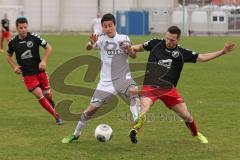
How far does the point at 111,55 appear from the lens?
1033cm

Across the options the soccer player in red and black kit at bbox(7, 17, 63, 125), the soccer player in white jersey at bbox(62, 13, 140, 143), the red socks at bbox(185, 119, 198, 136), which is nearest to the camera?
the soccer player in white jersey at bbox(62, 13, 140, 143)

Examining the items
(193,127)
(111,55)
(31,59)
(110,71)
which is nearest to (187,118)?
(193,127)

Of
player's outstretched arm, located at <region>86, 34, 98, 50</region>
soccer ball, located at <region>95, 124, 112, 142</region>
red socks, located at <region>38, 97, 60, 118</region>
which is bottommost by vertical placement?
soccer ball, located at <region>95, 124, 112, 142</region>

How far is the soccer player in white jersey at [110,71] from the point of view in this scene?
10250mm

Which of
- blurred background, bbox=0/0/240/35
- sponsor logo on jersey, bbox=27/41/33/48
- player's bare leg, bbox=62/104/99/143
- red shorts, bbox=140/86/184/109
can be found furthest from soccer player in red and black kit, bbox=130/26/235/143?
blurred background, bbox=0/0/240/35

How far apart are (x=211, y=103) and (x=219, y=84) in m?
4.44

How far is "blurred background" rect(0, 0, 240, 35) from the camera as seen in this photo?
205 feet

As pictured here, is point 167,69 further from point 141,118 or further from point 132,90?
point 141,118

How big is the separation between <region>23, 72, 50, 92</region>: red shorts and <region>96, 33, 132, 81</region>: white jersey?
98.3 inches

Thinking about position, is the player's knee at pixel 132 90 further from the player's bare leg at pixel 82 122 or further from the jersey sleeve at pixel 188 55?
the jersey sleeve at pixel 188 55

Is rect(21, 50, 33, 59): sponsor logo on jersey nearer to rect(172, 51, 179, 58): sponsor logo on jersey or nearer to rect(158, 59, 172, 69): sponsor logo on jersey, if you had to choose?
rect(158, 59, 172, 69): sponsor logo on jersey

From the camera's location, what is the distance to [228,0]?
91875 millimetres

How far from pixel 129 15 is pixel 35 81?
50588 mm

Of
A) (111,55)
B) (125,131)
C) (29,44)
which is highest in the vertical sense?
(29,44)
